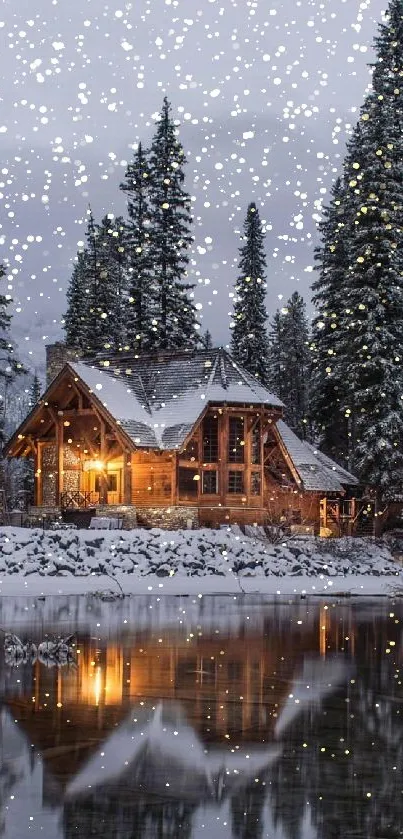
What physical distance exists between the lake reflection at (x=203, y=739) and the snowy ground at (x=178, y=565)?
13.3m

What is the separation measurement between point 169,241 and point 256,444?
17250mm

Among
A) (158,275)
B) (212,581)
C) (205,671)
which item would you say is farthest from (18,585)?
(158,275)

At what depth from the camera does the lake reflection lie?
7797mm

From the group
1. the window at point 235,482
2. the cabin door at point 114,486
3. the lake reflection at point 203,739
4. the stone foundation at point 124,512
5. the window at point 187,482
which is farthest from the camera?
the window at point 235,482

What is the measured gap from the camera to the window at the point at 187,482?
47781mm

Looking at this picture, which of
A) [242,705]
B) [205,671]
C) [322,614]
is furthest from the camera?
[322,614]

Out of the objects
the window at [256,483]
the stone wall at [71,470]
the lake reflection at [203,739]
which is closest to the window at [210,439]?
the window at [256,483]

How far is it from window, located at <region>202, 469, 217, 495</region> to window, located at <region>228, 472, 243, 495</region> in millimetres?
626

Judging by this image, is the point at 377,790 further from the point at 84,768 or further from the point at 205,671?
the point at 205,671

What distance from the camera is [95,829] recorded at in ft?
A: 24.5

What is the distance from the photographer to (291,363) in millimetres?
88062

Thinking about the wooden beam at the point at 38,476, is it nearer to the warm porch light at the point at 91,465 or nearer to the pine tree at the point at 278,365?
the warm porch light at the point at 91,465

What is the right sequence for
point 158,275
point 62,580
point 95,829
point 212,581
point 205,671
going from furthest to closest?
point 158,275
point 212,581
point 62,580
point 205,671
point 95,829

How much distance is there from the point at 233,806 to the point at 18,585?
23855 mm
